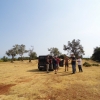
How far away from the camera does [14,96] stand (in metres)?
7.54

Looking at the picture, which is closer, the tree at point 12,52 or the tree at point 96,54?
the tree at point 96,54

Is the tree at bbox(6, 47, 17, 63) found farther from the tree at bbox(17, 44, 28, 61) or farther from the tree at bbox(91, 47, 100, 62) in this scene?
the tree at bbox(91, 47, 100, 62)

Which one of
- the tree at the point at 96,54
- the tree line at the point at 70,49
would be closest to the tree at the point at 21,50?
the tree line at the point at 70,49

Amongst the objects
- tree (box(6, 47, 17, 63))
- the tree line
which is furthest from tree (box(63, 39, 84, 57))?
tree (box(6, 47, 17, 63))

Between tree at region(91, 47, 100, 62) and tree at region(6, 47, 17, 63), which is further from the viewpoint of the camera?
tree at region(6, 47, 17, 63)

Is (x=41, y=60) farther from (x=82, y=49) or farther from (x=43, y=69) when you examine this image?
(x=82, y=49)

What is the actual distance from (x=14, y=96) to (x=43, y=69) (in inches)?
510

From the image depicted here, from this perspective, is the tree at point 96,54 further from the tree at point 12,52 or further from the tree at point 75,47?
the tree at point 12,52

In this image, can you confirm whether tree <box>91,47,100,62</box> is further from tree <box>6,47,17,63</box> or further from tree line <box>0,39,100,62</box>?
tree <box>6,47,17,63</box>

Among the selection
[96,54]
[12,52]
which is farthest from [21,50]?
[96,54]

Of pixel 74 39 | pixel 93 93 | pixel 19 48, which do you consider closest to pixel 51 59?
pixel 93 93

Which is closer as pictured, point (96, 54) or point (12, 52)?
point (96, 54)

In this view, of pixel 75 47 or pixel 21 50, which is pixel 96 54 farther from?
pixel 21 50

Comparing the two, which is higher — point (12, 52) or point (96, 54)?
point (12, 52)
